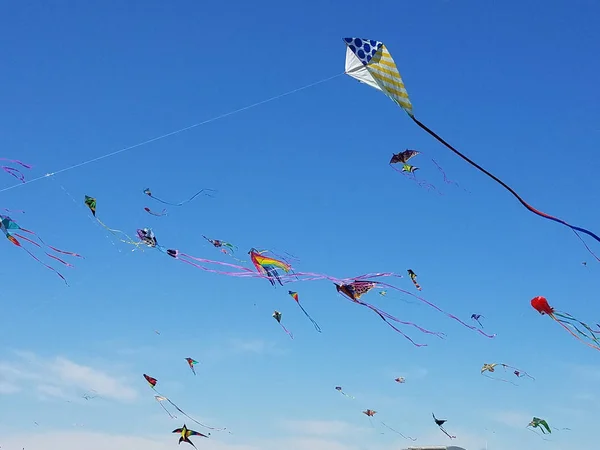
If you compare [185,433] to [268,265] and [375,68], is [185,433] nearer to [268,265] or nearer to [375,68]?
[268,265]

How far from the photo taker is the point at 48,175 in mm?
14516

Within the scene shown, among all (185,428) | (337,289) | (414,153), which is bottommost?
(185,428)

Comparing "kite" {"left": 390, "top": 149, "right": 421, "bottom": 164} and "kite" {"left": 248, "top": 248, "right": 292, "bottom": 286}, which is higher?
"kite" {"left": 390, "top": 149, "right": 421, "bottom": 164}

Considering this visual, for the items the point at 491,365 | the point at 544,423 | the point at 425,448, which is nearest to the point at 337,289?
the point at 491,365

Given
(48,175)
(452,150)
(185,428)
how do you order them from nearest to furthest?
(452,150) < (48,175) < (185,428)

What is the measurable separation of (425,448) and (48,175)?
5064 centimetres

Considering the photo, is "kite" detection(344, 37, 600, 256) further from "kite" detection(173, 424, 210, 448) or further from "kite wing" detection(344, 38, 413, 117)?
"kite" detection(173, 424, 210, 448)

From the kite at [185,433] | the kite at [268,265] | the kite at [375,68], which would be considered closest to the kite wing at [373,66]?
the kite at [375,68]

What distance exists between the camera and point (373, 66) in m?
13.1

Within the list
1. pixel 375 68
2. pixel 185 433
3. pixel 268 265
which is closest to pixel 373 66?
pixel 375 68

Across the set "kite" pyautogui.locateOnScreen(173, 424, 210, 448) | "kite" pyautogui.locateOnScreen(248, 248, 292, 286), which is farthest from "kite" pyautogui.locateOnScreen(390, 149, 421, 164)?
"kite" pyautogui.locateOnScreen(173, 424, 210, 448)

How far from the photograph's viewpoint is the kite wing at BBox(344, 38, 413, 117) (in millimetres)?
12672

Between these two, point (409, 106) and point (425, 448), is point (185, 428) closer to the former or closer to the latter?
point (409, 106)

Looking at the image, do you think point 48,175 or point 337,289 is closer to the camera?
point 48,175
